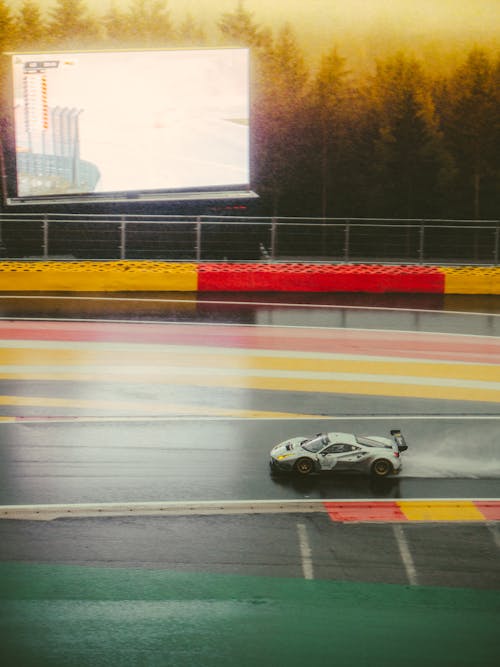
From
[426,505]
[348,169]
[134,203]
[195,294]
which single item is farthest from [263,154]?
[426,505]

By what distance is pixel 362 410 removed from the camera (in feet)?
49.6

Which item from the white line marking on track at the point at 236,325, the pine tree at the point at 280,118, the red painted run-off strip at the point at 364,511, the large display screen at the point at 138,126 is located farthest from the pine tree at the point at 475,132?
the red painted run-off strip at the point at 364,511

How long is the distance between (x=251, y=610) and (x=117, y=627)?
1.29m

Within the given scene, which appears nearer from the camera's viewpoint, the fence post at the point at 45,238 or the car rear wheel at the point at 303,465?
the car rear wheel at the point at 303,465

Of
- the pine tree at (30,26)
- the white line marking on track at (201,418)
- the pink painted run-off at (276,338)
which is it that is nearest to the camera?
the white line marking on track at (201,418)

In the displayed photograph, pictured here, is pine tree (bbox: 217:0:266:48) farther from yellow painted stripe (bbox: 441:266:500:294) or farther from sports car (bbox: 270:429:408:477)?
sports car (bbox: 270:429:408:477)

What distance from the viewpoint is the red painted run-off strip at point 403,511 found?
11047 mm

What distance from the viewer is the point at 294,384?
54.3 feet

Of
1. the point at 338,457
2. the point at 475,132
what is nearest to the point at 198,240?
the point at 338,457

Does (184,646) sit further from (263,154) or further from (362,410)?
(263,154)

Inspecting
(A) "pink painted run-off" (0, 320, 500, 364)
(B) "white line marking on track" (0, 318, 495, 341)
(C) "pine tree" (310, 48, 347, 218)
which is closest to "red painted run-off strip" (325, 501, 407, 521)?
(A) "pink painted run-off" (0, 320, 500, 364)

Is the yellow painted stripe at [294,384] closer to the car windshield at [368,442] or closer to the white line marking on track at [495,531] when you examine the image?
the car windshield at [368,442]

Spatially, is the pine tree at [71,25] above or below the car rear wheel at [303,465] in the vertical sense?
above

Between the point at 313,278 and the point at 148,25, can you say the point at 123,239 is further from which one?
the point at 148,25
